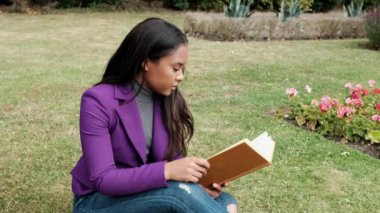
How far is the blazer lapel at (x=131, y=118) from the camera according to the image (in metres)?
2.40

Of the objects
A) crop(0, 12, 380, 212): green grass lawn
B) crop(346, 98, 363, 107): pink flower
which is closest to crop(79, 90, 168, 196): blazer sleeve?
crop(0, 12, 380, 212): green grass lawn

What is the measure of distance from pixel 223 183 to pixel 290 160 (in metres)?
2.14

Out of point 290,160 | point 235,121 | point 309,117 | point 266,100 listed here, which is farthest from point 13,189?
point 266,100

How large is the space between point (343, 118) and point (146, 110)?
3.02m

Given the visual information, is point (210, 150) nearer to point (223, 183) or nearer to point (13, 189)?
point (13, 189)

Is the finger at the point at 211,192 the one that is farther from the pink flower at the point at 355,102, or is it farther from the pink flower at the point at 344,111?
the pink flower at the point at 355,102

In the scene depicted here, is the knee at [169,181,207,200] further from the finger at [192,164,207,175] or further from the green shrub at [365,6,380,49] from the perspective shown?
the green shrub at [365,6,380,49]

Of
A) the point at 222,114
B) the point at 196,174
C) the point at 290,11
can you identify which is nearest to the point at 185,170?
the point at 196,174

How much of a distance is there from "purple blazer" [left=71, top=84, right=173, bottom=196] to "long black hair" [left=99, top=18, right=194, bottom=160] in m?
0.03

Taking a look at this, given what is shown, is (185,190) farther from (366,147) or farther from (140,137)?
(366,147)

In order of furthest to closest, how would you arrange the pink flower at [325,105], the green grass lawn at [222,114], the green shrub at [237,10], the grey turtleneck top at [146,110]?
1. the green shrub at [237,10]
2. the pink flower at [325,105]
3. the green grass lawn at [222,114]
4. the grey turtleneck top at [146,110]

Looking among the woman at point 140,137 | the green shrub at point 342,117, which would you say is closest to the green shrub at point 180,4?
the green shrub at point 342,117

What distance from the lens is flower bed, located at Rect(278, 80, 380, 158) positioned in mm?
5094

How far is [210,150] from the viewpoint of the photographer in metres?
4.73
